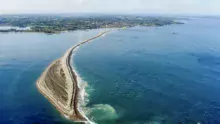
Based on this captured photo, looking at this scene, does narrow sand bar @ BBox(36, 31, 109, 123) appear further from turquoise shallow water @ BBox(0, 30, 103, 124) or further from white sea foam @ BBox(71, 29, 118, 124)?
turquoise shallow water @ BBox(0, 30, 103, 124)

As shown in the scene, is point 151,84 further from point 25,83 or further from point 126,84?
point 25,83

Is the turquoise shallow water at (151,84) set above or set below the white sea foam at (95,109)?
above

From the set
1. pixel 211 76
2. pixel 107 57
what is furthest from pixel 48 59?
pixel 211 76

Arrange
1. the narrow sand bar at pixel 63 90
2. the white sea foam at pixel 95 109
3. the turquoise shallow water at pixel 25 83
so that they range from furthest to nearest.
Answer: the narrow sand bar at pixel 63 90 < the turquoise shallow water at pixel 25 83 < the white sea foam at pixel 95 109

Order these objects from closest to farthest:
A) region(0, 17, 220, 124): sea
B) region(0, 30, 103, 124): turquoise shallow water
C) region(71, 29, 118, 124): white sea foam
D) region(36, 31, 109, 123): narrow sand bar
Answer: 1. region(71, 29, 118, 124): white sea foam
2. region(0, 30, 103, 124): turquoise shallow water
3. region(0, 17, 220, 124): sea
4. region(36, 31, 109, 123): narrow sand bar

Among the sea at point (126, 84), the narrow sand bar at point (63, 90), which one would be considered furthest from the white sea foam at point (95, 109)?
the narrow sand bar at point (63, 90)

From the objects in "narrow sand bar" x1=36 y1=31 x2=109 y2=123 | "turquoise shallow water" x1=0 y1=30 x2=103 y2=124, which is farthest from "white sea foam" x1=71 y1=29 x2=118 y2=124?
"turquoise shallow water" x1=0 y1=30 x2=103 y2=124

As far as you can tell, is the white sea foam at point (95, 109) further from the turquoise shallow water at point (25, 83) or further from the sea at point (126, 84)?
the turquoise shallow water at point (25, 83)

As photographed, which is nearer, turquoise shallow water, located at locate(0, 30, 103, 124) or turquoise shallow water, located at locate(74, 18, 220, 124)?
turquoise shallow water, located at locate(0, 30, 103, 124)

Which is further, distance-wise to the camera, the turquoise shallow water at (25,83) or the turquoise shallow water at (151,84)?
the turquoise shallow water at (151,84)
